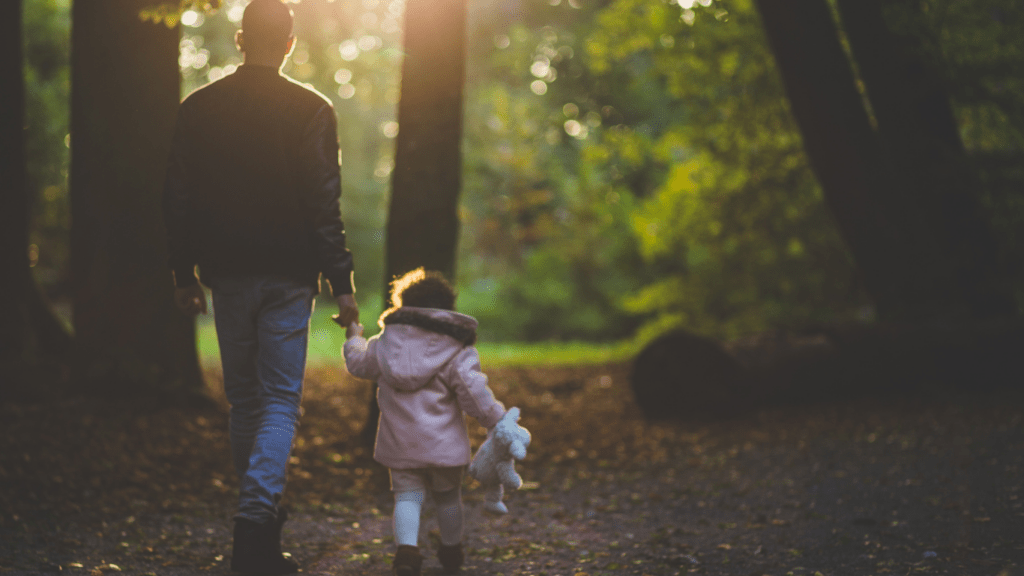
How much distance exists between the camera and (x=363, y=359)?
3.54 metres

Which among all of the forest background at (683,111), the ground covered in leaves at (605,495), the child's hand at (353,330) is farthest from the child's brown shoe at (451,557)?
the forest background at (683,111)

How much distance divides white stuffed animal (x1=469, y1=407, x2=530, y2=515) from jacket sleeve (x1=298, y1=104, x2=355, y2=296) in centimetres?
87

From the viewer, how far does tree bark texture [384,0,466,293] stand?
19.5ft

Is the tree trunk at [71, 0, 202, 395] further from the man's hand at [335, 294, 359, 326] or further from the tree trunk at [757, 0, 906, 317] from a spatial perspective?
the tree trunk at [757, 0, 906, 317]

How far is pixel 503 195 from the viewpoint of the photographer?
23.3 metres

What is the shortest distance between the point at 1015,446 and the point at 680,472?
2157 mm

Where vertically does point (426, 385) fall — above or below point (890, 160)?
below

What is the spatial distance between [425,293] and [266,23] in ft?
4.30

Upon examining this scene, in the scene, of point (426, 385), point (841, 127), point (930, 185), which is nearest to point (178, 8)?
point (426, 385)

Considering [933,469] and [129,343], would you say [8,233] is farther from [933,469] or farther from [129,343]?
[933,469]

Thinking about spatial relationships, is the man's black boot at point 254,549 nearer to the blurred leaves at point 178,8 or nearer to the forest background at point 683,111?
the blurred leaves at point 178,8

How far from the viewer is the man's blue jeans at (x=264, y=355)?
355cm

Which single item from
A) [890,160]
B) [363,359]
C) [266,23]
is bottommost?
[363,359]

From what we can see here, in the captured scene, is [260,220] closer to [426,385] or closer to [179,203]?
[179,203]
